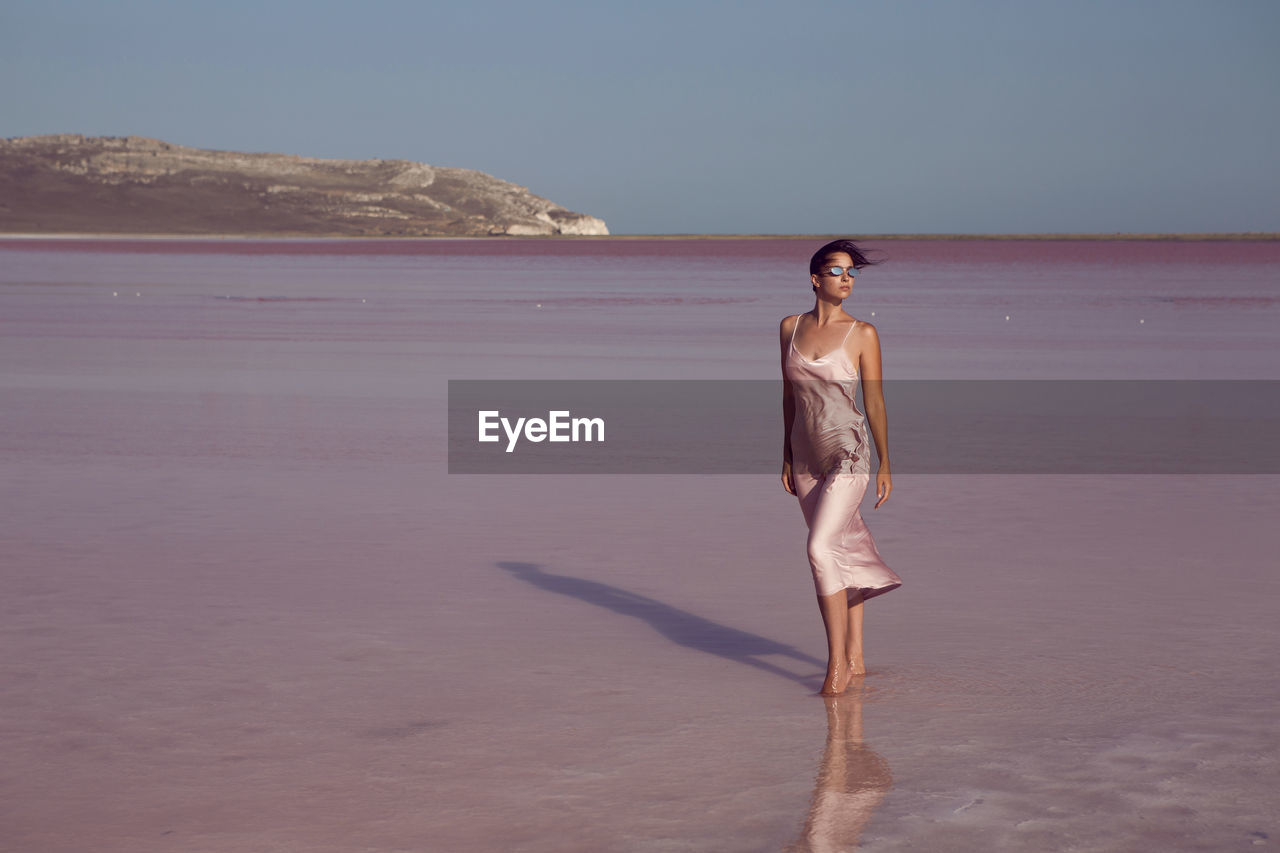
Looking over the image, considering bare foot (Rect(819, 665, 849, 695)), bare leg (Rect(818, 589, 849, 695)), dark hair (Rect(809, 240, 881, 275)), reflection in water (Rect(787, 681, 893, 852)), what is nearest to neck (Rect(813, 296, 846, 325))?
dark hair (Rect(809, 240, 881, 275))

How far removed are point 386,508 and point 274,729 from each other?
4.19 m

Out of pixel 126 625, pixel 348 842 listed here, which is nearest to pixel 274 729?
pixel 348 842

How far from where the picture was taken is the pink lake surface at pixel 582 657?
178 inches

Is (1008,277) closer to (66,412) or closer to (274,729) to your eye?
(66,412)

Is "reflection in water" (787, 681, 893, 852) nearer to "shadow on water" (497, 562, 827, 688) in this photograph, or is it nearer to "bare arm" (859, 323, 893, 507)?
"shadow on water" (497, 562, 827, 688)

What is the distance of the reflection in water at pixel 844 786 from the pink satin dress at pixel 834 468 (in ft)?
1.58

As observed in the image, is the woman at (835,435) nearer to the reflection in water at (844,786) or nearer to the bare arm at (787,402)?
the bare arm at (787,402)

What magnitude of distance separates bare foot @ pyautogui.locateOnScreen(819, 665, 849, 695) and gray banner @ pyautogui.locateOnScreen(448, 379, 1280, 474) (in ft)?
16.9

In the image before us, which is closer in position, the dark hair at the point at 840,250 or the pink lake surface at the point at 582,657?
the pink lake surface at the point at 582,657

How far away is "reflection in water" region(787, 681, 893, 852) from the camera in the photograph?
434cm

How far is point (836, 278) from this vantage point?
546cm

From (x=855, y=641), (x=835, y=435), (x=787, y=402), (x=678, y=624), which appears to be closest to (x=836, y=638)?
(x=855, y=641)

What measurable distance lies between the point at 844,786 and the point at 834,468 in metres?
1.23

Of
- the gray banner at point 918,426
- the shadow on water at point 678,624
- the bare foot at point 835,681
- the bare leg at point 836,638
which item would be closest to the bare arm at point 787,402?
the bare leg at point 836,638
